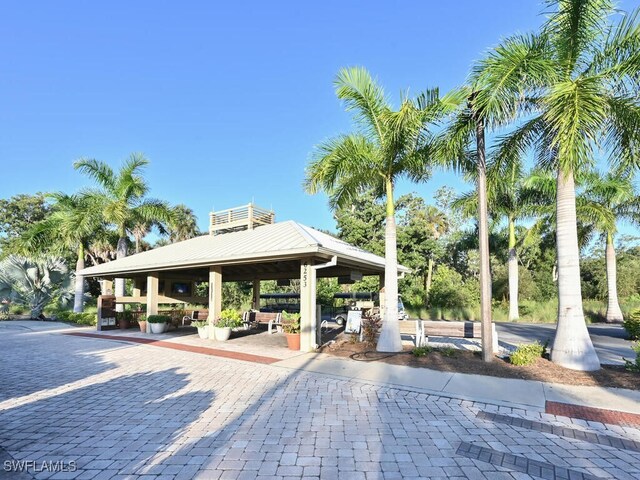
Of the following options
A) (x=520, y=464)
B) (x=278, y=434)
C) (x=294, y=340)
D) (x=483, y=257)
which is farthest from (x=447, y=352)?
(x=278, y=434)

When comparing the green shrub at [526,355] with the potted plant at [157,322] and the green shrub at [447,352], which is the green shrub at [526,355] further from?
the potted plant at [157,322]

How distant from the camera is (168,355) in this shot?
31.8ft

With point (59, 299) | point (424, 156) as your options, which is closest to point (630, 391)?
point (424, 156)

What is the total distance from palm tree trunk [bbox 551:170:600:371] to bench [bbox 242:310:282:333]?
9006 mm

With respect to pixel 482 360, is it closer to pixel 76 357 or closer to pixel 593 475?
pixel 593 475

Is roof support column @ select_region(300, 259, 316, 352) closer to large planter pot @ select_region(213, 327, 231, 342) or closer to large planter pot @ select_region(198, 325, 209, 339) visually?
large planter pot @ select_region(213, 327, 231, 342)

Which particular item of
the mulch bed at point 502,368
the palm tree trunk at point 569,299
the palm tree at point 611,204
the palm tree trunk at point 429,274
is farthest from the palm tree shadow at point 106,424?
the palm tree trunk at point 429,274

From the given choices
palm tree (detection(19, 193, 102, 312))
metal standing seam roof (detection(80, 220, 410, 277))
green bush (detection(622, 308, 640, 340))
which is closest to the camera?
metal standing seam roof (detection(80, 220, 410, 277))

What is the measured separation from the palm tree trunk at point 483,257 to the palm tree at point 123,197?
15.9 m

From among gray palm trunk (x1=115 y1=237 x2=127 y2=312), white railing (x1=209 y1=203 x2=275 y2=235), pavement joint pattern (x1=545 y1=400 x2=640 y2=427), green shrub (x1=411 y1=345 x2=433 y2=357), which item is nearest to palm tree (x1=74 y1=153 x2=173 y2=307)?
gray palm trunk (x1=115 y1=237 x2=127 y2=312)

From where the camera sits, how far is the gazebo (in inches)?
394

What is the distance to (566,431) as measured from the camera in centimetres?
441

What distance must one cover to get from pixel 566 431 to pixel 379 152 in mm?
6999
